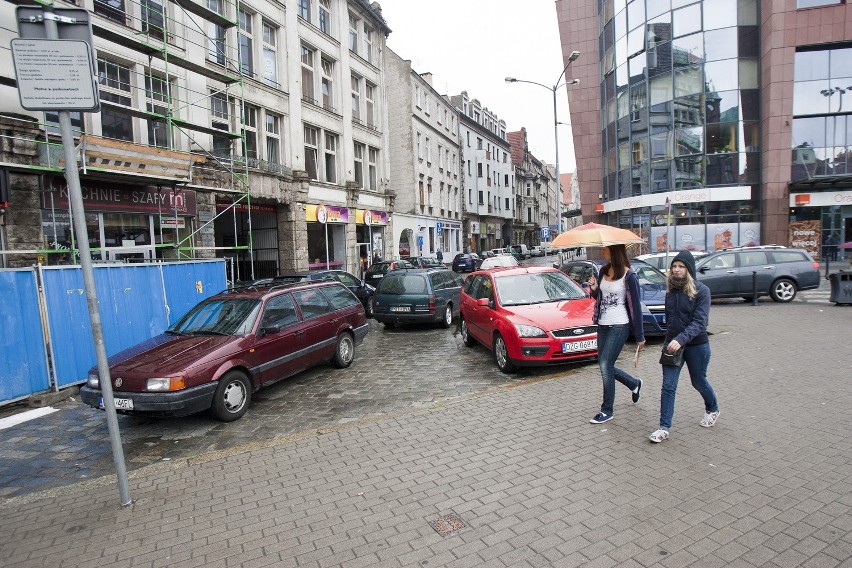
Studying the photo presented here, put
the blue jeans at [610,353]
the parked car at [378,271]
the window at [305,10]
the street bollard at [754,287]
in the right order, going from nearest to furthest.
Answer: the blue jeans at [610,353] < the street bollard at [754,287] < the parked car at [378,271] < the window at [305,10]

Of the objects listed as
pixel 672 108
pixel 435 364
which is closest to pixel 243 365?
pixel 435 364

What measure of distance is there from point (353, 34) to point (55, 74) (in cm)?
2543

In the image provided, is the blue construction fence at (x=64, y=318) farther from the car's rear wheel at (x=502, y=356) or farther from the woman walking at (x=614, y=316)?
the woman walking at (x=614, y=316)

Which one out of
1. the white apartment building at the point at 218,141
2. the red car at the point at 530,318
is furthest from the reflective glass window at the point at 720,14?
the red car at the point at 530,318

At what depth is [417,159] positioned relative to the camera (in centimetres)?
3419

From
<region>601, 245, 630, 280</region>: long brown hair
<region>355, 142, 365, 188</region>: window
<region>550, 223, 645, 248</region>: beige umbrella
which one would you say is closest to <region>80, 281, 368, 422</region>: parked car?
<region>601, 245, 630, 280</region>: long brown hair

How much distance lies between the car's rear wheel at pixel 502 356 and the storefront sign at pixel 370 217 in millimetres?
17786

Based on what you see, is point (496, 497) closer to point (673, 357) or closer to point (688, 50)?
point (673, 357)

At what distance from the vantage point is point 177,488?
4043mm

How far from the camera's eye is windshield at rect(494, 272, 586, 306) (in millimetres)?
8086

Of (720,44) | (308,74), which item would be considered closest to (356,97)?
(308,74)

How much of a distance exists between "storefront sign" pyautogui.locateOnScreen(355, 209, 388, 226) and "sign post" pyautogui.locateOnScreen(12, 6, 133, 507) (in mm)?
21080

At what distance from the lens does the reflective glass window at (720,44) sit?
2344 centimetres

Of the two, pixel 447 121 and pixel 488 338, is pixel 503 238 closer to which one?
pixel 447 121
